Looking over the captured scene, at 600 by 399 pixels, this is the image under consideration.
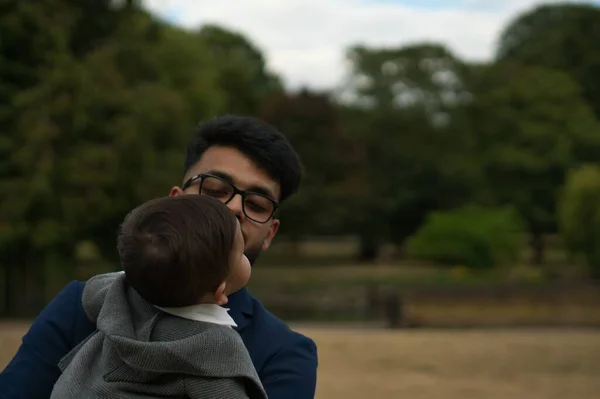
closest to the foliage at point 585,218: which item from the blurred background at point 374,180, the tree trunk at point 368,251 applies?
the blurred background at point 374,180

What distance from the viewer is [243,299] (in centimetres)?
178

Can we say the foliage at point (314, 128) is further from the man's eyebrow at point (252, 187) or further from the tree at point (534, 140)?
the man's eyebrow at point (252, 187)

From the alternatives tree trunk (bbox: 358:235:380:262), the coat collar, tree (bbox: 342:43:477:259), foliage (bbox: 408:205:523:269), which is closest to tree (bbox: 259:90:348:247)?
tree (bbox: 342:43:477:259)

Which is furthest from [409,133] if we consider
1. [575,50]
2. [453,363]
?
[453,363]

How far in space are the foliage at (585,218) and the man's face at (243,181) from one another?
80.1 ft

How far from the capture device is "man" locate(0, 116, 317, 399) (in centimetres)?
167

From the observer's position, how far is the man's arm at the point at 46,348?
1648 mm

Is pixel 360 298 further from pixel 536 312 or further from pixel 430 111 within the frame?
pixel 430 111

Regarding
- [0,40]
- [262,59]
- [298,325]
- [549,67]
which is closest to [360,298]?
[298,325]

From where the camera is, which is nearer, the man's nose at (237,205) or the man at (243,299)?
the man at (243,299)

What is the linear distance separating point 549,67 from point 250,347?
42.8 meters

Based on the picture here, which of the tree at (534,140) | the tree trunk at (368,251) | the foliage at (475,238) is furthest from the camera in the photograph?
the tree trunk at (368,251)

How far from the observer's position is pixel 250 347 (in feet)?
5.59

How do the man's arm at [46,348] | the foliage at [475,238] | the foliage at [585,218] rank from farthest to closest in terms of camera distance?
the foliage at [475,238], the foliage at [585,218], the man's arm at [46,348]
